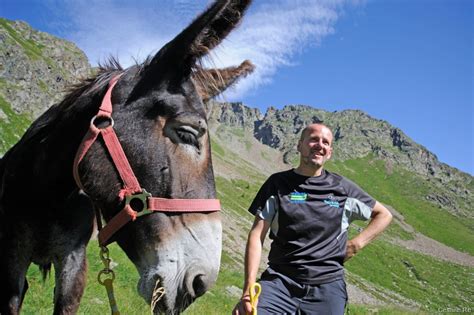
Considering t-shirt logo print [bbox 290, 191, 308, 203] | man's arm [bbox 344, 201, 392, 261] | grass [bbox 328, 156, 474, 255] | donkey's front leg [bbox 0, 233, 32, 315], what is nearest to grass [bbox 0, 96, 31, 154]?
donkey's front leg [bbox 0, 233, 32, 315]

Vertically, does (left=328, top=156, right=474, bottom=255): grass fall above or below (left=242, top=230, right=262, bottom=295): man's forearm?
above

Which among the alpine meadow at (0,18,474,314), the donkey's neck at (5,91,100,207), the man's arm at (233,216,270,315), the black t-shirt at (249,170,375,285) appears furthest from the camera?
the alpine meadow at (0,18,474,314)

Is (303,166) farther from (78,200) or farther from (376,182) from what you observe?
(376,182)

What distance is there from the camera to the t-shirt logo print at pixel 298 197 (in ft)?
15.8

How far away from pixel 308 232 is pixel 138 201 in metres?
2.57

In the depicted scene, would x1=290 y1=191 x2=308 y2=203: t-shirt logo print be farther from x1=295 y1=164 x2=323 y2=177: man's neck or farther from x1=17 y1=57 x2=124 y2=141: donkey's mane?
x1=17 y1=57 x2=124 y2=141: donkey's mane

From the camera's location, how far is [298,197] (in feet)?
15.9

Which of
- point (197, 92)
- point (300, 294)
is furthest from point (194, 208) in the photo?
point (300, 294)

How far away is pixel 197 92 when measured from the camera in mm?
3170

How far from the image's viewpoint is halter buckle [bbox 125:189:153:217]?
8.91ft

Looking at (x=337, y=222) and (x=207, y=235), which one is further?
(x=337, y=222)

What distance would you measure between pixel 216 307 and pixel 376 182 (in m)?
202

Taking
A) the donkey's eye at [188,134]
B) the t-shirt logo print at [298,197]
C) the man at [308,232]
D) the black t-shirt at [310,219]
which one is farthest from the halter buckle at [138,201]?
the t-shirt logo print at [298,197]

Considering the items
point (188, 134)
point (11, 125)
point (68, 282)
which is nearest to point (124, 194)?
point (188, 134)
